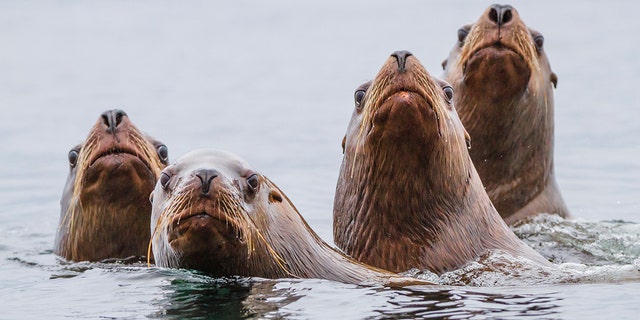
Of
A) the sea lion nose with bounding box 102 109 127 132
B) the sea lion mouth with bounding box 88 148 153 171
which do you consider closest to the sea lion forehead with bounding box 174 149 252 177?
the sea lion mouth with bounding box 88 148 153 171

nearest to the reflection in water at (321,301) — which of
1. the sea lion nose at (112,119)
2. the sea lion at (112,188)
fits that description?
the sea lion at (112,188)

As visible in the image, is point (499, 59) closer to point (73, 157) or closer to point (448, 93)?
point (448, 93)

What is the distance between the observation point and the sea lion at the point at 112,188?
11969mm

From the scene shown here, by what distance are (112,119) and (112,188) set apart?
56cm

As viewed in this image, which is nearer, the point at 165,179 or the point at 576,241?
the point at 165,179

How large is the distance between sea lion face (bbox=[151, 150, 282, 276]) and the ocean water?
0.67 feet

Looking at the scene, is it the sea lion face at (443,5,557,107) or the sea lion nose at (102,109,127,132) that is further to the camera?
the sea lion face at (443,5,557,107)

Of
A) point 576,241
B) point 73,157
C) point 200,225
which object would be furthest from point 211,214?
point 576,241

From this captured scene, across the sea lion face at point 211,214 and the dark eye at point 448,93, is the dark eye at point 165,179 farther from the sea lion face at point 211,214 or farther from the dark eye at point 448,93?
the dark eye at point 448,93

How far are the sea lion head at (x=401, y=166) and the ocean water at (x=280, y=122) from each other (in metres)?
0.42

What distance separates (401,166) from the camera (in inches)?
408

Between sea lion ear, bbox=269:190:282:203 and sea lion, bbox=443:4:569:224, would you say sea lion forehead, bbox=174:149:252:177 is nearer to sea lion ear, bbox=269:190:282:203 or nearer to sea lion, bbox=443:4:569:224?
sea lion ear, bbox=269:190:282:203

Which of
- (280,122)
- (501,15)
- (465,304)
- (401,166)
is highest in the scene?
(280,122)

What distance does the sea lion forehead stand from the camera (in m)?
9.20
